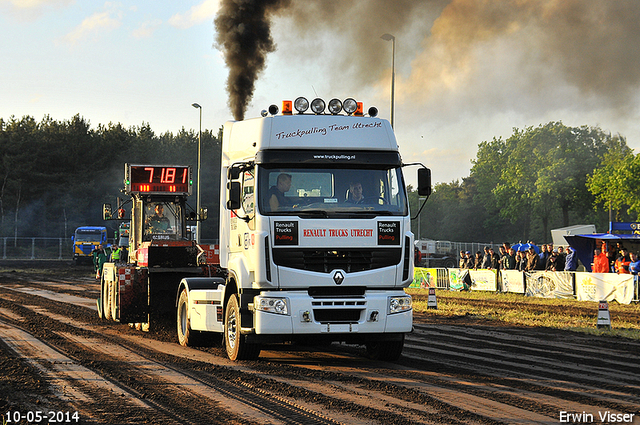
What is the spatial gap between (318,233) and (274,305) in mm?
1140

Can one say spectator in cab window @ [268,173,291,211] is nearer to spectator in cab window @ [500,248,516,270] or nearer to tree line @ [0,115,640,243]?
spectator in cab window @ [500,248,516,270]

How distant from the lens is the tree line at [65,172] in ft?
238

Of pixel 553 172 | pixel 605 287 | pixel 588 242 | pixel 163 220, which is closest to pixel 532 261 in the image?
pixel 605 287

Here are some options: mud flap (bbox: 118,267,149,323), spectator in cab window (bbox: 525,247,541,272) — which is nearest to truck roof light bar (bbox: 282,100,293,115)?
mud flap (bbox: 118,267,149,323)

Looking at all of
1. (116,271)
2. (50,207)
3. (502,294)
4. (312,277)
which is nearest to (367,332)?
(312,277)

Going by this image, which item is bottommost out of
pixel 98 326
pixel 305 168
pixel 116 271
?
pixel 98 326

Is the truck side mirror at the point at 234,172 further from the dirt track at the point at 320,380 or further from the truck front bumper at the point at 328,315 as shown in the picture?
the dirt track at the point at 320,380

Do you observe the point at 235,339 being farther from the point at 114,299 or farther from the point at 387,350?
the point at 114,299

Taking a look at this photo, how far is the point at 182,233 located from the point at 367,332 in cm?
808

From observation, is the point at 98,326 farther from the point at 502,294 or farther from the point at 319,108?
the point at 502,294

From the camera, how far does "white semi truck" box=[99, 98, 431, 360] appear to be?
31.4ft

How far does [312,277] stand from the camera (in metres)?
9.59

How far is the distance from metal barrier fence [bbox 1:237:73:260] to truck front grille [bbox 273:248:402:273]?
5895 centimetres

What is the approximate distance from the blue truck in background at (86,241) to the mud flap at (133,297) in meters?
41.4
